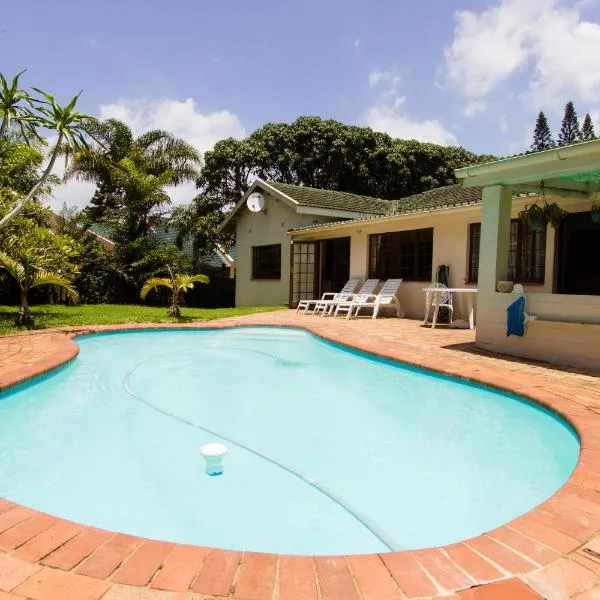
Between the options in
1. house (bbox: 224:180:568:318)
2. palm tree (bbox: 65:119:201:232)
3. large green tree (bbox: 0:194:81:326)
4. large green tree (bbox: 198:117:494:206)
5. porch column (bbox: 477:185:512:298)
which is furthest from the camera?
large green tree (bbox: 198:117:494:206)

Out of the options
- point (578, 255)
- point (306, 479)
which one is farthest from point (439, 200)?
point (306, 479)

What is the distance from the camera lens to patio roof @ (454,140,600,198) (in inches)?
239

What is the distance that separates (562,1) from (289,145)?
19.3m

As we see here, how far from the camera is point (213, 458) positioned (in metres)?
3.73

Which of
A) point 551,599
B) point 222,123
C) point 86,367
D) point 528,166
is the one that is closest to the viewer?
point 551,599

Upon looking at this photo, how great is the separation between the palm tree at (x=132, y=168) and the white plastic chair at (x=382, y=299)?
10.5 metres

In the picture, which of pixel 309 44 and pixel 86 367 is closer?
pixel 86 367

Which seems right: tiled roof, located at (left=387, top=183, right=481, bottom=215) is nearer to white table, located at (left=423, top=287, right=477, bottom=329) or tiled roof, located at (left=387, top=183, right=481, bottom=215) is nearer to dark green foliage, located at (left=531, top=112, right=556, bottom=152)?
white table, located at (left=423, top=287, right=477, bottom=329)

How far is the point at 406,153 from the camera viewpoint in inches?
1110

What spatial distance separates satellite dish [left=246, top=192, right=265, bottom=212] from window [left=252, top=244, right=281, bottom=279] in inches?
61.6

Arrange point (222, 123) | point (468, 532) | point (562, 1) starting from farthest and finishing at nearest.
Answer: point (222, 123) → point (562, 1) → point (468, 532)

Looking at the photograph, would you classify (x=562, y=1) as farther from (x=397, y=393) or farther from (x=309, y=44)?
(x=309, y=44)

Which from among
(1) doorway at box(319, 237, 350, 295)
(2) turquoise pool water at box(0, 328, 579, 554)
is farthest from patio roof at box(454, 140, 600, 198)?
(1) doorway at box(319, 237, 350, 295)

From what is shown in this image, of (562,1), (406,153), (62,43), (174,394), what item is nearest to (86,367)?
(174,394)
